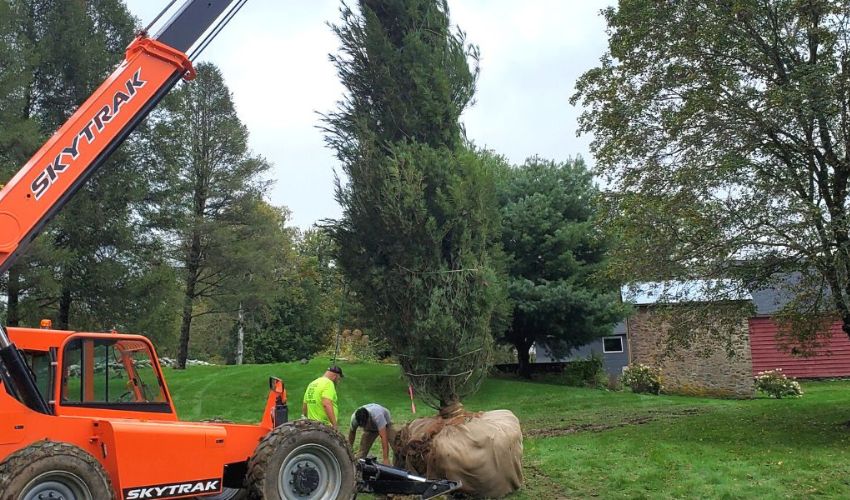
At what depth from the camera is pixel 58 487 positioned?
609cm

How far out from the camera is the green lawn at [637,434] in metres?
9.37

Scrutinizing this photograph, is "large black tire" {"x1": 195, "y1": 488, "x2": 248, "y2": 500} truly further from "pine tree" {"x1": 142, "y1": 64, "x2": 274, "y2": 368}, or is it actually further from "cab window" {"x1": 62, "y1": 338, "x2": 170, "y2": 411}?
"pine tree" {"x1": 142, "y1": 64, "x2": 274, "y2": 368}

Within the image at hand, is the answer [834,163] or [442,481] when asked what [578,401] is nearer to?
[834,163]

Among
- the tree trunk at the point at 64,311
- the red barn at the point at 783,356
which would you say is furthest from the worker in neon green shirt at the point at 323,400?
the red barn at the point at 783,356

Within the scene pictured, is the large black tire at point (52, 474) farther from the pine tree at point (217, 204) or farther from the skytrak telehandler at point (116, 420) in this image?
the pine tree at point (217, 204)

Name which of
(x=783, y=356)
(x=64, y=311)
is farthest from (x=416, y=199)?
(x=783, y=356)

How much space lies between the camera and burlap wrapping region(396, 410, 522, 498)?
857cm

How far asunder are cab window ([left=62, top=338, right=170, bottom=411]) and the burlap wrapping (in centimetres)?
323

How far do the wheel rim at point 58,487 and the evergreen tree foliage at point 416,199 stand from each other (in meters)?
4.34

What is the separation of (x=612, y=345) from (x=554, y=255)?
39.3ft

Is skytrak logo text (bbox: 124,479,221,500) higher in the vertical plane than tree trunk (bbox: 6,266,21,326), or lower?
lower

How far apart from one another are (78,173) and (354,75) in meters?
4.39

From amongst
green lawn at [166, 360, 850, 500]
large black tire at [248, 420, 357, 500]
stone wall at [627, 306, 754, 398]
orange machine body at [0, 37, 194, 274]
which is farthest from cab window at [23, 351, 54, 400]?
stone wall at [627, 306, 754, 398]

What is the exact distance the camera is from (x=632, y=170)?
14617 mm
